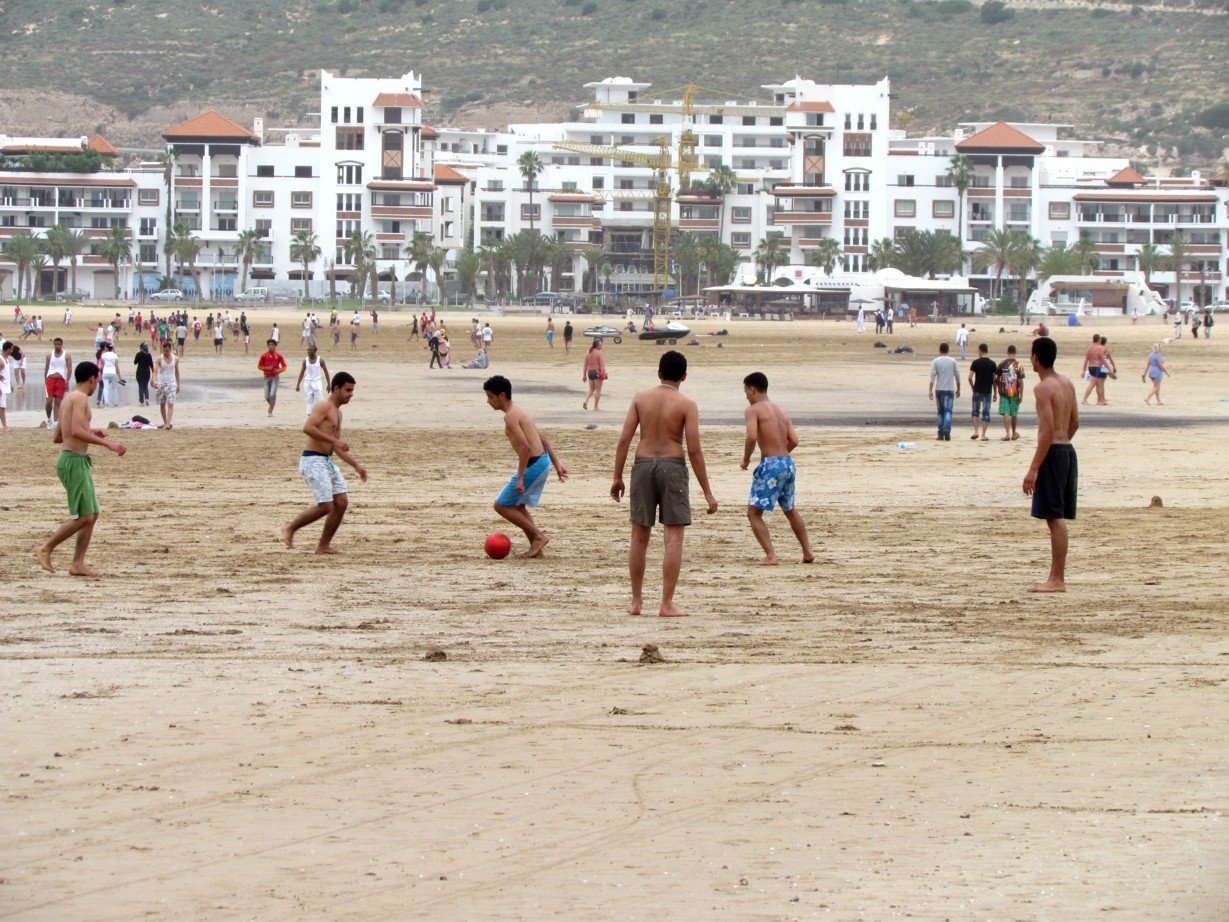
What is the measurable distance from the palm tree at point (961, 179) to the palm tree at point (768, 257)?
40.4 ft

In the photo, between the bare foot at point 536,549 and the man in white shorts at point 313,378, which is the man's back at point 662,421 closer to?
the bare foot at point 536,549

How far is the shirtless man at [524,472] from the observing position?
1377cm

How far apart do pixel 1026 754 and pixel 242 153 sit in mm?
124596

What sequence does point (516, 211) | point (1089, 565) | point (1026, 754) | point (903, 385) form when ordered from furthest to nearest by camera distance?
point (516, 211) < point (903, 385) < point (1089, 565) < point (1026, 754)

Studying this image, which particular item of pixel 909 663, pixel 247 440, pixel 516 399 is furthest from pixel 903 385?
pixel 909 663

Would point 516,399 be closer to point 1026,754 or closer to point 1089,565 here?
point 1089,565

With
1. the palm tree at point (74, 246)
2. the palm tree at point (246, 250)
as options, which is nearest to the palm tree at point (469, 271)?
the palm tree at point (246, 250)

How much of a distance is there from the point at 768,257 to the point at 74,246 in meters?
46.3

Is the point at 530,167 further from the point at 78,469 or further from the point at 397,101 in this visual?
the point at 78,469

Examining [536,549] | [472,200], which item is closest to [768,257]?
[472,200]

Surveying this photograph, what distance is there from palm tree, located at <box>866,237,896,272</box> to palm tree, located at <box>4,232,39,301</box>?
54660mm

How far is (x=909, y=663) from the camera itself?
31.3ft

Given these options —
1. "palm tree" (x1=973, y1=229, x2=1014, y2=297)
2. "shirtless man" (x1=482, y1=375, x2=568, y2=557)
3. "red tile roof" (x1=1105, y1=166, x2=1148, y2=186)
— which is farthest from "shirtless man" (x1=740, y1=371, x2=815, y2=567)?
"red tile roof" (x1=1105, y1=166, x2=1148, y2=186)

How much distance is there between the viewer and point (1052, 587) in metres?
12.0
